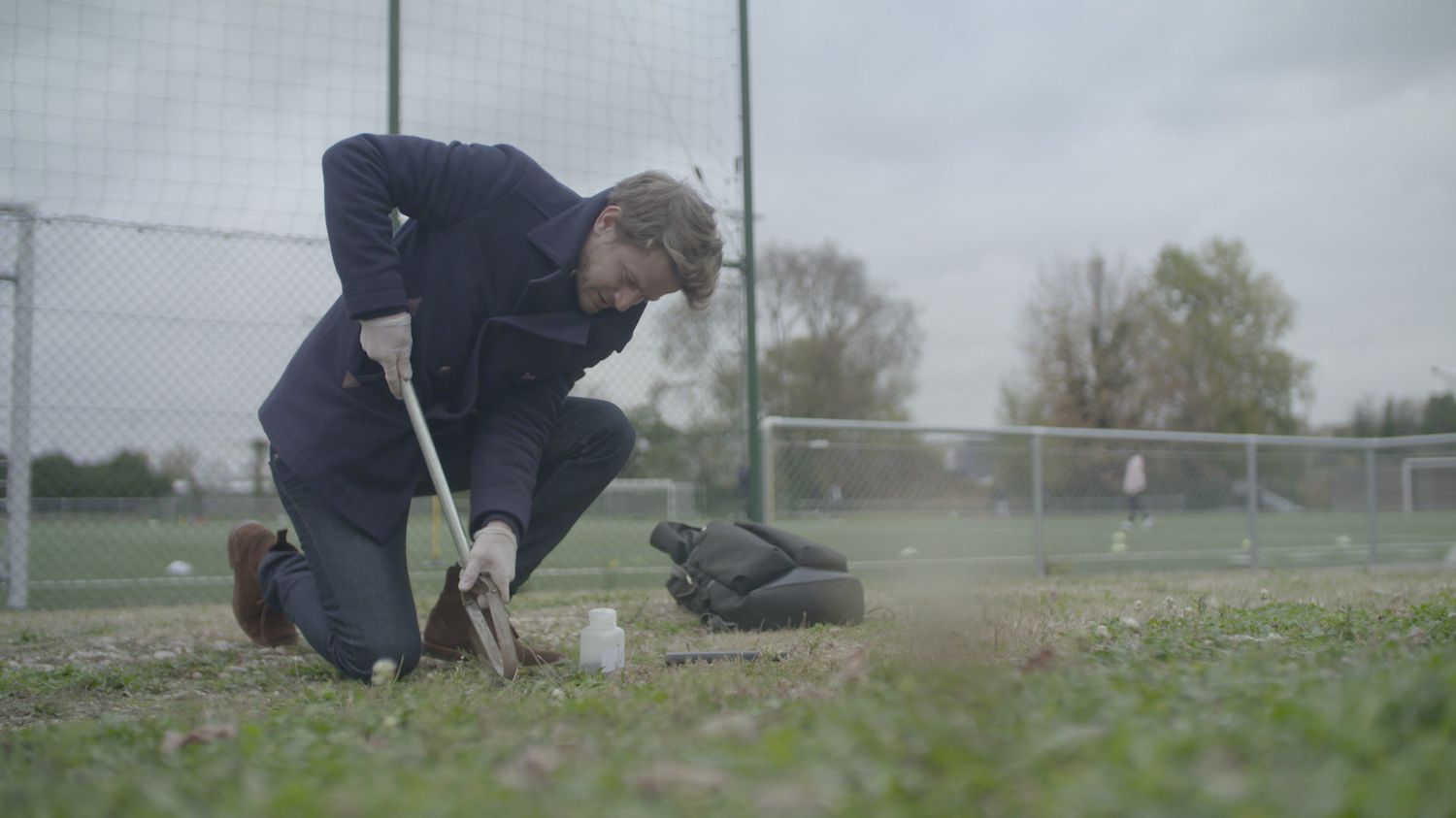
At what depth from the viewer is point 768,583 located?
4.40 m

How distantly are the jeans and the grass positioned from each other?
153 mm

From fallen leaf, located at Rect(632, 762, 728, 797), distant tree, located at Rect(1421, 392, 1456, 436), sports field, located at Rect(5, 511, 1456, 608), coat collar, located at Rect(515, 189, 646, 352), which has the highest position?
distant tree, located at Rect(1421, 392, 1456, 436)

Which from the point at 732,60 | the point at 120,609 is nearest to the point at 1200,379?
the point at 732,60

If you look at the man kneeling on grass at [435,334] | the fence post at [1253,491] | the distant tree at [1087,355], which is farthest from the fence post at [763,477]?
the distant tree at [1087,355]

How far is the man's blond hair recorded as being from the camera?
3096 mm

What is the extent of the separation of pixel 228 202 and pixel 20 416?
162 centimetres

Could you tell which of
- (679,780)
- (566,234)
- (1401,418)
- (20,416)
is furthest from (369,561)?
(1401,418)

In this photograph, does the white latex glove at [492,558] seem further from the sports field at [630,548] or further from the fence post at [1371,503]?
the fence post at [1371,503]

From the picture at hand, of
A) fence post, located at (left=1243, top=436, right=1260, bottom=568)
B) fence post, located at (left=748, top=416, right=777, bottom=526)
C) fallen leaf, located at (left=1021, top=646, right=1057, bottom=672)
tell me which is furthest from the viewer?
fence post, located at (left=1243, top=436, right=1260, bottom=568)

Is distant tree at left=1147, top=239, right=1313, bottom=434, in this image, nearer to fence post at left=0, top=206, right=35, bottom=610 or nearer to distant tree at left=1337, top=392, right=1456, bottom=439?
distant tree at left=1337, top=392, right=1456, bottom=439

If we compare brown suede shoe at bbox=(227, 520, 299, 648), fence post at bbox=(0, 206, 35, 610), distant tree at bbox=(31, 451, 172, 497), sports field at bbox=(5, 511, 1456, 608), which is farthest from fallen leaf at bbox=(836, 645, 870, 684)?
distant tree at bbox=(31, 451, 172, 497)

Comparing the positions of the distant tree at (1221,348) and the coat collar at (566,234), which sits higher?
the distant tree at (1221,348)

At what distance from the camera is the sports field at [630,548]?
5.89 metres

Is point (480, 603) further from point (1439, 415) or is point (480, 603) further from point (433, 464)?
point (1439, 415)
